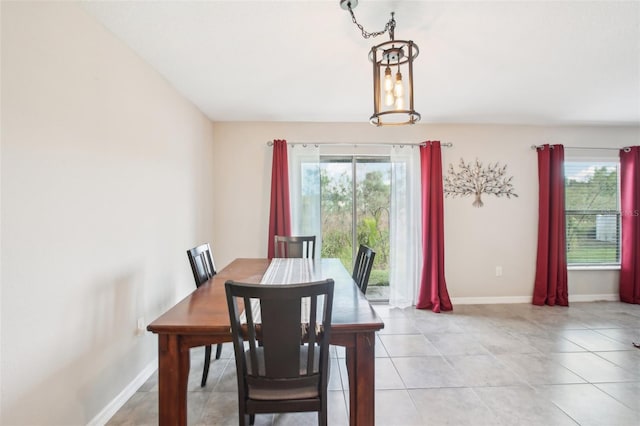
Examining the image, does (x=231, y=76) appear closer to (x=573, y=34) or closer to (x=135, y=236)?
(x=135, y=236)

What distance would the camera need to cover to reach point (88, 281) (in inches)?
62.9

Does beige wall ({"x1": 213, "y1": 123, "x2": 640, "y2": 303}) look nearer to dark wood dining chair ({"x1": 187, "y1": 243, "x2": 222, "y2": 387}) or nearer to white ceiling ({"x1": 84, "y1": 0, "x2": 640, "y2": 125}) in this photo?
white ceiling ({"x1": 84, "y1": 0, "x2": 640, "y2": 125})

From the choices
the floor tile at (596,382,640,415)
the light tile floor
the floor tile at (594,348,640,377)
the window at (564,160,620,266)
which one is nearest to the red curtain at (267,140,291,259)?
the light tile floor

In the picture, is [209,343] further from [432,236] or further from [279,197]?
[432,236]

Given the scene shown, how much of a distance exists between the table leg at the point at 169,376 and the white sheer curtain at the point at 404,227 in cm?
282

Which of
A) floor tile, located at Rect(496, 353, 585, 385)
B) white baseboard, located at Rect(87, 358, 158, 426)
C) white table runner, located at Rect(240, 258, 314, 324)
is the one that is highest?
white table runner, located at Rect(240, 258, 314, 324)

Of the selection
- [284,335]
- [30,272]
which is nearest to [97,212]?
[30,272]

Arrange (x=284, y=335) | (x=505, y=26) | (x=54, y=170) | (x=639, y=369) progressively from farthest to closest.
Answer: (x=639, y=369) → (x=505, y=26) → (x=54, y=170) → (x=284, y=335)

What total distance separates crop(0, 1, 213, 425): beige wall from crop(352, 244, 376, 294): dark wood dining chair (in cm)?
158

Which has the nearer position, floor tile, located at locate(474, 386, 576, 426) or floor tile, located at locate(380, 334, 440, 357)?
floor tile, located at locate(474, 386, 576, 426)

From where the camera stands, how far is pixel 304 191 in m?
3.62

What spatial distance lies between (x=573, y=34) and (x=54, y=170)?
2.99 metres

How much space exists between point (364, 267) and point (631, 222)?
13.4 feet

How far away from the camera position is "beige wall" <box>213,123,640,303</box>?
12.1 feet
